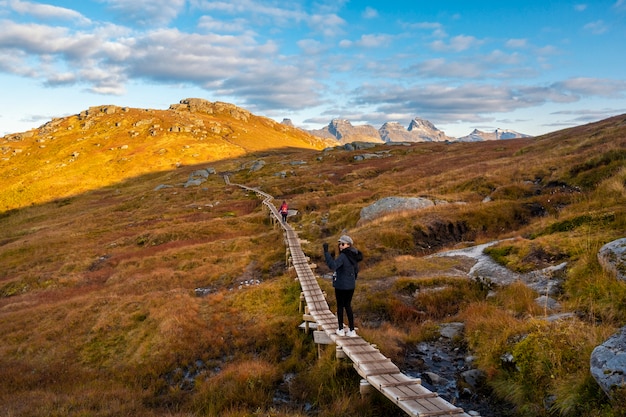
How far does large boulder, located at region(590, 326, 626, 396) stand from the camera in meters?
6.29

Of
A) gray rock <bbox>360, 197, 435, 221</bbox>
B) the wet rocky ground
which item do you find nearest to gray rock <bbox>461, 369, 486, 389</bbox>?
the wet rocky ground

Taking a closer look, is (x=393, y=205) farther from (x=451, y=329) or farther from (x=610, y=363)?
(x=610, y=363)

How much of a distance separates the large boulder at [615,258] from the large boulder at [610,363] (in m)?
4.12

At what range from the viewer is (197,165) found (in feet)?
440

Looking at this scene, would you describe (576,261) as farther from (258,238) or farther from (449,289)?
(258,238)

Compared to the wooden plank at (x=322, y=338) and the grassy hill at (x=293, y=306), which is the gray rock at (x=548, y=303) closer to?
the grassy hill at (x=293, y=306)

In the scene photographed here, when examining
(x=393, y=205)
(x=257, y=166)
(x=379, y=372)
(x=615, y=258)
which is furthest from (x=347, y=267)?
(x=257, y=166)

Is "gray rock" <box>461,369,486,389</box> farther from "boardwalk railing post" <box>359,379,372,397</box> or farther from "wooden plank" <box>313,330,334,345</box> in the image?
"wooden plank" <box>313,330,334,345</box>

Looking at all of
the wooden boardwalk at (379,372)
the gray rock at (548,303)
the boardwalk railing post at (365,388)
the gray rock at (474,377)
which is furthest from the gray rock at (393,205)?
the boardwalk railing post at (365,388)

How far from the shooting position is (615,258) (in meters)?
10.8

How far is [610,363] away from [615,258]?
5712 millimetres

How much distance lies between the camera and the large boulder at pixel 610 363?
6.29 metres

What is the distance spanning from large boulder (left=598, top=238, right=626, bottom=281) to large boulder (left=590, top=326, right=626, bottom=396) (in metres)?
4.12

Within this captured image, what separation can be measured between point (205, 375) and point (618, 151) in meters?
28.8
